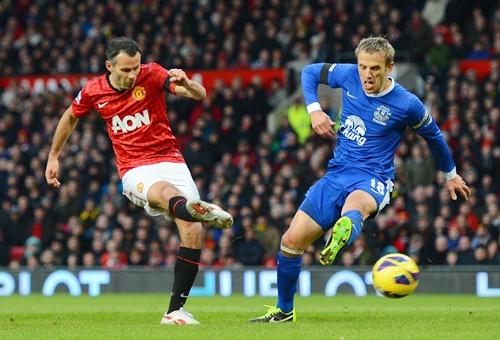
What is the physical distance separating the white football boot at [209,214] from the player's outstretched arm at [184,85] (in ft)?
3.21

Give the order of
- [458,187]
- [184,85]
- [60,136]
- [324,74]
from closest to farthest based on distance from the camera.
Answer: [184,85]
[458,187]
[324,74]
[60,136]

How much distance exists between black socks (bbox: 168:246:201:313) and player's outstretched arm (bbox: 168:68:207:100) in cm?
132

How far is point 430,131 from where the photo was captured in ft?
33.4

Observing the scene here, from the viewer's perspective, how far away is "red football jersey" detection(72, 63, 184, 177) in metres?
10.5

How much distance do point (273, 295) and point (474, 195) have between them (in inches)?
139

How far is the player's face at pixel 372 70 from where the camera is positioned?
987 cm

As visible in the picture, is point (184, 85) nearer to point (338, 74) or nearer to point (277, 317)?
point (338, 74)

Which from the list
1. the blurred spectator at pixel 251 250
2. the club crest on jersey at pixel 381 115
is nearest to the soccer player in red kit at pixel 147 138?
the club crest on jersey at pixel 381 115

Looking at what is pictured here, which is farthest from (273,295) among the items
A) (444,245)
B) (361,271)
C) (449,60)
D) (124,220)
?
(449,60)

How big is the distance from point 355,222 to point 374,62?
4.52 feet

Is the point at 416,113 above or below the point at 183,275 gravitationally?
above

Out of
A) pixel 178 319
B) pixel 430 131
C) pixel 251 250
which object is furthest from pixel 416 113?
pixel 251 250

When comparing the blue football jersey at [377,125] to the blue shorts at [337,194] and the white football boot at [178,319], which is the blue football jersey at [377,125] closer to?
the blue shorts at [337,194]

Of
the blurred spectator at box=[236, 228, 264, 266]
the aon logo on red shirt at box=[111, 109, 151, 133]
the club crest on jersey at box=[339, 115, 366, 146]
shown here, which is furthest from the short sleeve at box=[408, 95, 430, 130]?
the blurred spectator at box=[236, 228, 264, 266]
